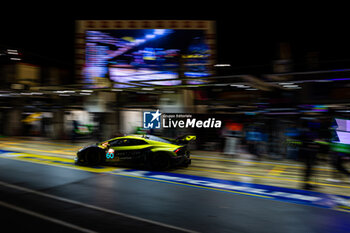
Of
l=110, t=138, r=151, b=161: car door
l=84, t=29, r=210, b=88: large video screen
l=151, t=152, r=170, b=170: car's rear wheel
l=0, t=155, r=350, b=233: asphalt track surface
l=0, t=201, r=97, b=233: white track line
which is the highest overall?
l=84, t=29, r=210, b=88: large video screen

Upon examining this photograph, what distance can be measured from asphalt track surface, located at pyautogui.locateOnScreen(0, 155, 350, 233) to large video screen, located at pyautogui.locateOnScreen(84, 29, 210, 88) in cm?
1601

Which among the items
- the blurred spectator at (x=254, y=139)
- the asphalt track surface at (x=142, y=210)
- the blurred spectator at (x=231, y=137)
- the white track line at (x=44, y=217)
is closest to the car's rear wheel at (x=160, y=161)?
the asphalt track surface at (x=142, y=210)

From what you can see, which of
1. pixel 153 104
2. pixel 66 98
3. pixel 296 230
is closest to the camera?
pixel 296 230

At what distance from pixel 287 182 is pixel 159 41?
59.8 feet

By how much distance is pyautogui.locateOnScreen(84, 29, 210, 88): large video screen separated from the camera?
76.5ft

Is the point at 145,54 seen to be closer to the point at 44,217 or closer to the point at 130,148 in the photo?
the point at 130,148

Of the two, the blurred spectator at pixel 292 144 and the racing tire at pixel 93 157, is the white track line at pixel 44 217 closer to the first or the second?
the racing tire at pixel 93 157

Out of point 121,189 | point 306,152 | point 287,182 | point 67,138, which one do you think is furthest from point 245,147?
point 67,138

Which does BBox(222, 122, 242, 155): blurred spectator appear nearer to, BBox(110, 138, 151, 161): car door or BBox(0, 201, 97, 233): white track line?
BBox(110, 138, 151, 161): car door

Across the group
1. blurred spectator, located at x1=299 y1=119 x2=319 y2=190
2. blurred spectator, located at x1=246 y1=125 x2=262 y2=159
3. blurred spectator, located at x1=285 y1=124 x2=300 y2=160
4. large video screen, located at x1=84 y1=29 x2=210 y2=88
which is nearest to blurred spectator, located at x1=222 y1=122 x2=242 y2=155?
blurred spectator, located at x1=246 y1=125 x2=262 y2=159

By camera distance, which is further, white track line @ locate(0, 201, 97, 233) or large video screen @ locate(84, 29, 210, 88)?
large video screen @ locate(84, 29, 210, 88)

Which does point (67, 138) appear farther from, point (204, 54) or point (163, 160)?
point (163, 160)

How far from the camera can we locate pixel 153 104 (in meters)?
18.4

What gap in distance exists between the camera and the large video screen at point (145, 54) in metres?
23.3
